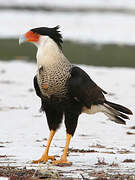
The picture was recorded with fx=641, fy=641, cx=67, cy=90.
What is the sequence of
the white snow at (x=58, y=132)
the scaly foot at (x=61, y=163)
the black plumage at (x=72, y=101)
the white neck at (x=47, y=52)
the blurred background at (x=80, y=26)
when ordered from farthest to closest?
1. the blurred background at (x=80, y=26)
2. the white snow at (x=58, y=132)
3. the black plumage at (x=72, y=101)
4. the white neck at (x=47, y=52)
5. the scaly foot at (x=61, y=163)

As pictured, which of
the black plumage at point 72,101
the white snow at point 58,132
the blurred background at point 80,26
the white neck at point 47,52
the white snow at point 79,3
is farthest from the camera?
the white snow at point 79,3

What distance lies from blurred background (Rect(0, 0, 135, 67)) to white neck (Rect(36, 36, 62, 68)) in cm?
1174

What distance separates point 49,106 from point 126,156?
1079 millimetres

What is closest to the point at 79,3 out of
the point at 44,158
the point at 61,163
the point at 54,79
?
the point at 44,158

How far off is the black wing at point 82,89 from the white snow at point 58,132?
25.4 inches

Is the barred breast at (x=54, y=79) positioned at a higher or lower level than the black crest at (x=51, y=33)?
lower

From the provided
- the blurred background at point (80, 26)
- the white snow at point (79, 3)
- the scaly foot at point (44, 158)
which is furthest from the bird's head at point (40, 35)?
the white snow at point (79, 3)

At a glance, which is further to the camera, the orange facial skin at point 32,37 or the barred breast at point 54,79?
the orange facial skin at point 32,37

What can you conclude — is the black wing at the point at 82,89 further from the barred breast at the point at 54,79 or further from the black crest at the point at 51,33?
the black crest at the point at 51,33

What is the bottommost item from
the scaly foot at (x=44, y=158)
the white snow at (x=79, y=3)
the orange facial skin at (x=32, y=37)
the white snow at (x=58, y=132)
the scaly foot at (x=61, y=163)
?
the white snow at (x=79, y=3)

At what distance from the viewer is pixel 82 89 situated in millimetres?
7090

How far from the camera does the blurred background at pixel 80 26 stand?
67.9 feet

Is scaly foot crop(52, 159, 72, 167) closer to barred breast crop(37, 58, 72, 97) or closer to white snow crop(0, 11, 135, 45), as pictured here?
barred breast crop(37, 58, 72, 97)

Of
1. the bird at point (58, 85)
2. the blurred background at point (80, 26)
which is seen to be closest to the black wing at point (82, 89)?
the bird at point (58, 85)
